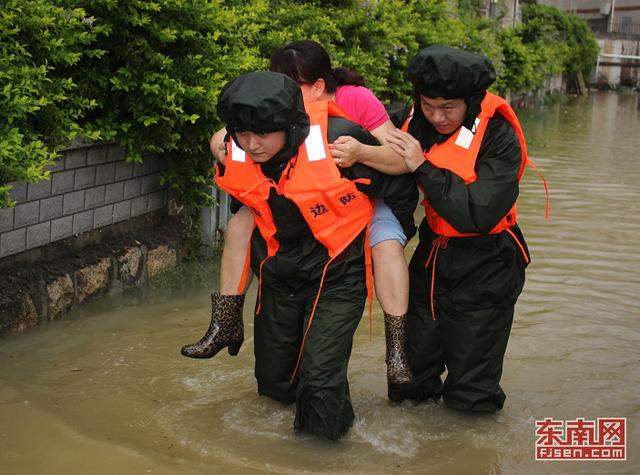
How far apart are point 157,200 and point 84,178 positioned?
104 centimetres

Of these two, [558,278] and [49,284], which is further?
[558,278]

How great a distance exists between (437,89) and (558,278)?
4.08m

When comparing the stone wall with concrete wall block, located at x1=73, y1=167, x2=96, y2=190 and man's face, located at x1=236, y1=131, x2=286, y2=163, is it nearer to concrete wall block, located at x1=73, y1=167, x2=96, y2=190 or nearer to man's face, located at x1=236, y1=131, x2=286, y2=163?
concrete wall block, located at x1=73, y1=167, x2=96, y2=190

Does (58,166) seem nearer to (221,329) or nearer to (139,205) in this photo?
(139,205)

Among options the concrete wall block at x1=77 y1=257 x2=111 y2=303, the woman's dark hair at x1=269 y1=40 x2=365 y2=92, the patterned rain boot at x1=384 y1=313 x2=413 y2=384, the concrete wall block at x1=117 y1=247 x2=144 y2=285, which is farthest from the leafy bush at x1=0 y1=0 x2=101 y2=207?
the patterned rain boot at x1=384 y1=313 x2=413 y2=384

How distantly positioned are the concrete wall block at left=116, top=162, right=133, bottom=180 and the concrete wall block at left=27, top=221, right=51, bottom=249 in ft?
2.67

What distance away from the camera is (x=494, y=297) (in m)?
4.54

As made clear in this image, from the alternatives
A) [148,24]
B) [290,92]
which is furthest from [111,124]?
[290,92]

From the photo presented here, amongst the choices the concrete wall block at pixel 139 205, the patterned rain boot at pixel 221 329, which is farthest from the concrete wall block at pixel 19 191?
the patterned rain boot at pixel 221 329

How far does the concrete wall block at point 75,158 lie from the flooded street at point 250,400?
932 mm

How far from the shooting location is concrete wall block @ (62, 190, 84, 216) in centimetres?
603

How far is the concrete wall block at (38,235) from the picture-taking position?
575cm

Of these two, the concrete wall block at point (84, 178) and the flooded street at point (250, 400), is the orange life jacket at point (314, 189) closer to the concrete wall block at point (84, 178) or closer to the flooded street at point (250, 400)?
the flooded street at point (250, 400)

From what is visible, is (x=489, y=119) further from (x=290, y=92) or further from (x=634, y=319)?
(x=634, y=319)
